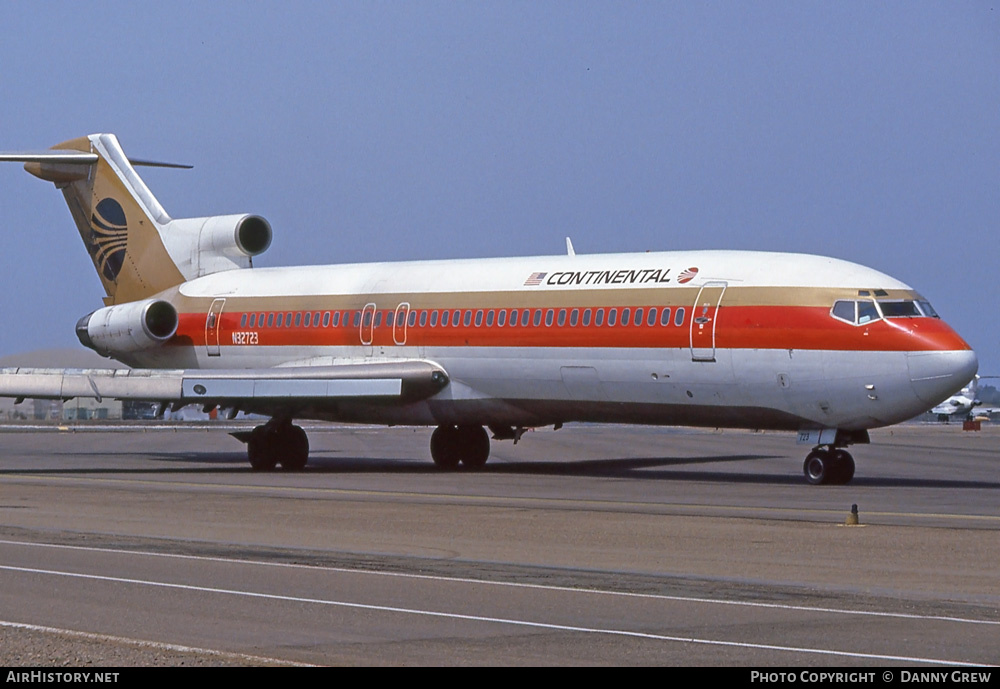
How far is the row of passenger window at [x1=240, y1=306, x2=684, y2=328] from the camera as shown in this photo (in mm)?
28781

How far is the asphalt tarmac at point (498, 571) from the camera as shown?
10.1 m

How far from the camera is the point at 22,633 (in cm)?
1045

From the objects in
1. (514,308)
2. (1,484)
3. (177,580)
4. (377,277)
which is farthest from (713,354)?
(177,580)

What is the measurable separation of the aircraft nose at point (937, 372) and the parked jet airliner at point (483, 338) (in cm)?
3

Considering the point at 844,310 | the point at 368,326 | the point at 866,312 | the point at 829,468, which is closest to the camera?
the point at 866,312

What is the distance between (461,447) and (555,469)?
2377mm

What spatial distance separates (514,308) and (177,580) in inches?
713

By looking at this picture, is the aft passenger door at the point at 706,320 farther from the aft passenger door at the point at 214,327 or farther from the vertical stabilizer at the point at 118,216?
the vertical stabilizer at the point at 118,216

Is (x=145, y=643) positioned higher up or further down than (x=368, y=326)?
further down

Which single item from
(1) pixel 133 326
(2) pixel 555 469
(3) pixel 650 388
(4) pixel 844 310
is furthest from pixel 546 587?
(1) pixel 133 326

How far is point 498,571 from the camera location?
571 inches

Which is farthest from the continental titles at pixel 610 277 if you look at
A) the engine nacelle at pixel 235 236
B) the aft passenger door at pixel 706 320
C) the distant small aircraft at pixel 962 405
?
the distant small aircraft at pixel 962 405

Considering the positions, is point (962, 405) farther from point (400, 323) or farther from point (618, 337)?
point (618, 337)
